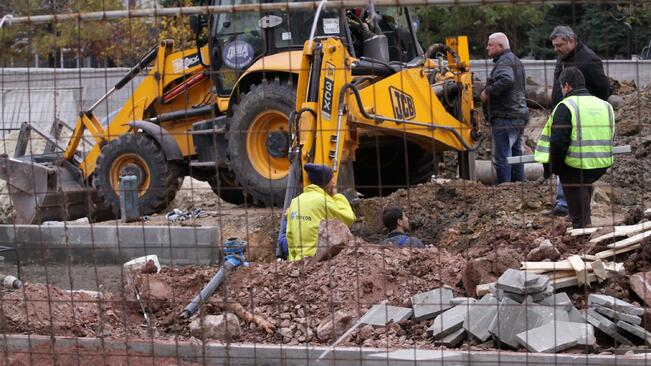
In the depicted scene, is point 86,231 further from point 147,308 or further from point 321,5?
point 321,5

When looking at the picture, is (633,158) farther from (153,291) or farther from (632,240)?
(153,291)

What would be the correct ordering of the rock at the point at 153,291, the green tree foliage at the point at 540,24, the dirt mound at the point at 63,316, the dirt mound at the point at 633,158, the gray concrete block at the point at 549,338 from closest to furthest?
1. the gray concrete block at the point at 549,338
2. the green tree foliage at the point at 540,24
3. the dirt mound at the point at 63,316
4. the rock at the point at 153,291
5. the dirt mound at the point at 633,158

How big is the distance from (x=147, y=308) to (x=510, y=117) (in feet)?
17.7

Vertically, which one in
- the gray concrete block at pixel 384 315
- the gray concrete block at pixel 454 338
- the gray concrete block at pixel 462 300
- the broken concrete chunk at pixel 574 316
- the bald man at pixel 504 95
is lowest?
the gray concrete block at pixel 454 338

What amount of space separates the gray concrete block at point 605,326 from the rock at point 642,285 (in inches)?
13.1

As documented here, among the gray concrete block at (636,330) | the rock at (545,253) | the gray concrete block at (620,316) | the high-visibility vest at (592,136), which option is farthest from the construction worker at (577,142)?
the gray concrete block at (636,330)

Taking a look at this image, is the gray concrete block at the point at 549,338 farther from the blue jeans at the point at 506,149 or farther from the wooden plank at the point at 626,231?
the blue jeans at the point at 506,149

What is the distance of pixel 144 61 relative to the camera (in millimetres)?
12445

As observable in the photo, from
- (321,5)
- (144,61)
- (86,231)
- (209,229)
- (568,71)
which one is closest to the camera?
(321,5)

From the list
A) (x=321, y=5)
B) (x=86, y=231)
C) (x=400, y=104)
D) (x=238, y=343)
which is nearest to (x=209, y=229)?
(x=86, y=231)

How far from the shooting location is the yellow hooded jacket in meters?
7.59

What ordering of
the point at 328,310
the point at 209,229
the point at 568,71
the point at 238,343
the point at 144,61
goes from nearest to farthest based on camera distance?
the point at 238,343 < the point at 328,310 < the point at 568,71 < the point at 209,229 < the point at 144,61

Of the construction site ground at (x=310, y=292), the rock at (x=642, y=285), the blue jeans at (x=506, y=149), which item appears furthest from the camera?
the blue jeans at (x=506, y=149)

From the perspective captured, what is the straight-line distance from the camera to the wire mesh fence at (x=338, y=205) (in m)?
5.55
